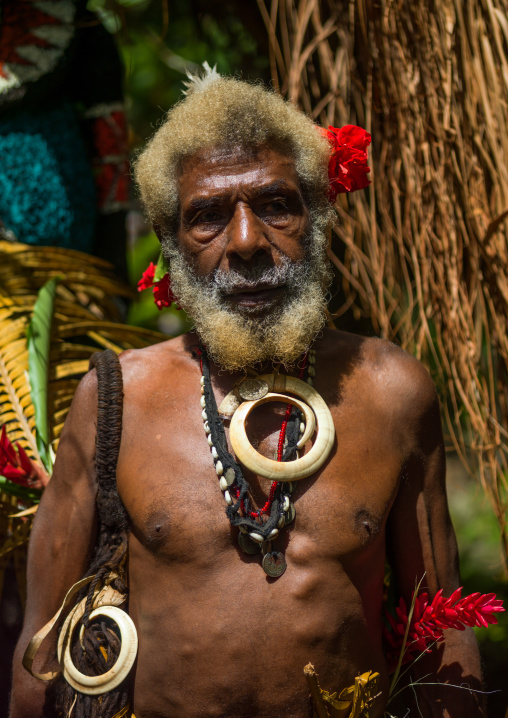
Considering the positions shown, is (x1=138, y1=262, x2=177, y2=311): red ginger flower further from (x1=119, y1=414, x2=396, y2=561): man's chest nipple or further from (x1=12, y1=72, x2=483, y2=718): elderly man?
(x1=119, y1=414, x2=396, y2=561): man's chest nipple

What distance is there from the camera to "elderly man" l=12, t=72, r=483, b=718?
183cm

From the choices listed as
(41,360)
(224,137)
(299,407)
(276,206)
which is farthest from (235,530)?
(41,360)

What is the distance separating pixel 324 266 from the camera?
81.8 inches

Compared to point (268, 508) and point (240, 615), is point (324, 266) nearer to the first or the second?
point (268, 508)

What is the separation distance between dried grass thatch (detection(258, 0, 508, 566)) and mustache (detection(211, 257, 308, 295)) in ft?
2.89

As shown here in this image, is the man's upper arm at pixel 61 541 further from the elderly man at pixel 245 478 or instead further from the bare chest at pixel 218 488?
the bare chest at pixel 218 488

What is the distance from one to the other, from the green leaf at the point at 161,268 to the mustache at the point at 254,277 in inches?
10.9

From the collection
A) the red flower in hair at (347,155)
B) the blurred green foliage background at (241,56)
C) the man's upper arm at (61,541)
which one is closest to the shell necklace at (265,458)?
the man's upper arm at (61,541)

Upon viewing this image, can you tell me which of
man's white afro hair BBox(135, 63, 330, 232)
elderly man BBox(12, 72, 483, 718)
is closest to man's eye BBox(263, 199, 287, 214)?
elderly man BBox(12, 72, 483, 718)

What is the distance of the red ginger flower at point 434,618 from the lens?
1.92 meters

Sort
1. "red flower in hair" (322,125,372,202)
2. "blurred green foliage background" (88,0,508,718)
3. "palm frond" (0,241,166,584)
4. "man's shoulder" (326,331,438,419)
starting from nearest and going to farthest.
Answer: "man's shoulder" (326,331,438,419) < "red flower in hair" (322,125,372,202) < "palm frond" (0,241,166,584) < "blurred green foliage background" (88,0,508,718)

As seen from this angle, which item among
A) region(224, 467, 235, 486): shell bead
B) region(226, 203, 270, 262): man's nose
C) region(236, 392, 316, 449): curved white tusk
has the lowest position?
region(224, 467, 235, 486): shell bead

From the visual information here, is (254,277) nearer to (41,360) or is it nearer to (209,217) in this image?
(209,217)

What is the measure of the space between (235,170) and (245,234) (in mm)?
201
